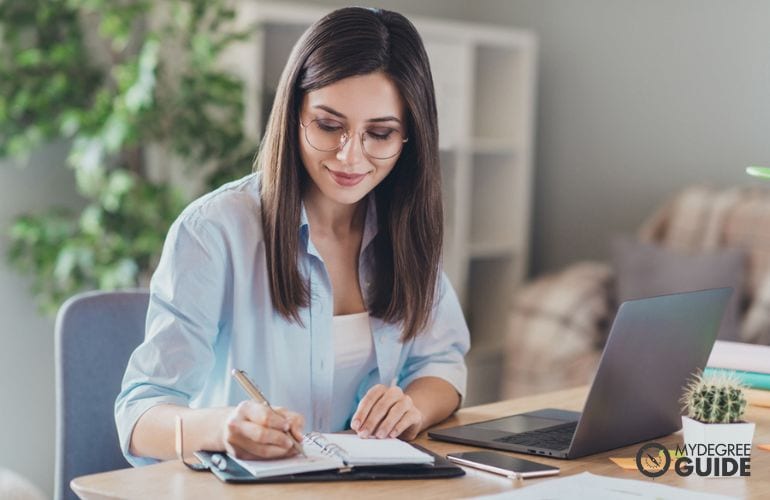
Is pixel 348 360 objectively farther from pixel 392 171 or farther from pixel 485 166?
pixel 485 166

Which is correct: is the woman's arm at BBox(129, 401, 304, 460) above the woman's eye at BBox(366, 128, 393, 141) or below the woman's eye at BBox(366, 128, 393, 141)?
below

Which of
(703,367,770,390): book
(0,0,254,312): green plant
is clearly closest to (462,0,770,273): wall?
(0,0,254,312): green plant

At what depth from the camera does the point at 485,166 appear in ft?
14.1

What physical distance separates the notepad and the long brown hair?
1.04 feet

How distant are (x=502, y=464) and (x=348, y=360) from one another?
438 millimetres

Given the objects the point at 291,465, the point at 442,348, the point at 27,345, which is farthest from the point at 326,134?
the point at 27,345

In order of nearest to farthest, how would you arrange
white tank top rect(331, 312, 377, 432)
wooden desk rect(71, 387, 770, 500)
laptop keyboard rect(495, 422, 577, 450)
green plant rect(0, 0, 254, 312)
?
wooden desk rect(71, 387, 770, 500) → laptop keyboard rect(495, 422, 577, 450) → white tank top rect(331, 312, 377, 432) → green plant rect(0, 0, 254, 312)

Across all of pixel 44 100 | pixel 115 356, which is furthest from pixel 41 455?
pixel 115 356

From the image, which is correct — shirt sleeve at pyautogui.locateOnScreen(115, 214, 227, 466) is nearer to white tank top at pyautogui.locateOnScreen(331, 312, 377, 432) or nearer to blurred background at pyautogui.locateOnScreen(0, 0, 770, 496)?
white tank top at pyautogui.locateOnScreen(331, 312, 377, 432)

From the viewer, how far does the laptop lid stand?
4.54 ft

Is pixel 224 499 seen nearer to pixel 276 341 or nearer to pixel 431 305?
pixel 276 341

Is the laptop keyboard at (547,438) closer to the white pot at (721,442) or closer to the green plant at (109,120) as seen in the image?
the white pot at (721,442)

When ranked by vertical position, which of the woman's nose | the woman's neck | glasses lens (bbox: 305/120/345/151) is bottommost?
the woman's neck

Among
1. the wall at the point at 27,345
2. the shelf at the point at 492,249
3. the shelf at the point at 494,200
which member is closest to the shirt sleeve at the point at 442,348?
the wall at the point at 27,345
